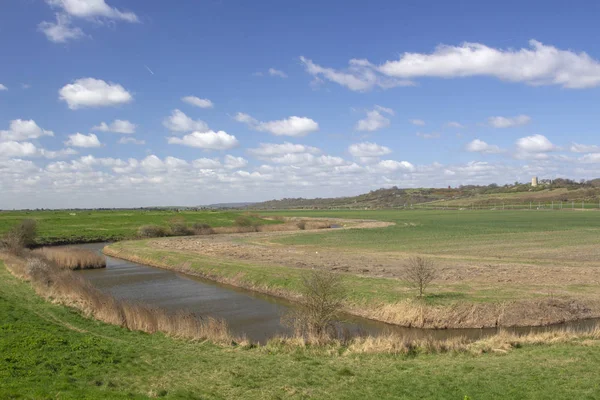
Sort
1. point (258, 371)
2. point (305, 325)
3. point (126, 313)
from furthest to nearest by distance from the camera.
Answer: point (126, 313), point (305, 325), point (258, 371)

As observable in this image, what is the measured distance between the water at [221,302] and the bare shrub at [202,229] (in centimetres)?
4207

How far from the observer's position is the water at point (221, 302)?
86.8 feet

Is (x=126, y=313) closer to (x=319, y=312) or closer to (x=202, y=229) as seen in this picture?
(x=319, y=312)

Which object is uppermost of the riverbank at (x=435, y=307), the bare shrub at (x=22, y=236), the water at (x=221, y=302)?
the bare shrub at (x=22, y=236)

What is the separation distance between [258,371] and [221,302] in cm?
2079

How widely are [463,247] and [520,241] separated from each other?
11.6 metres

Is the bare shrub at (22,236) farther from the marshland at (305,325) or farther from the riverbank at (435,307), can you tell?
the riverbank at (435,307)

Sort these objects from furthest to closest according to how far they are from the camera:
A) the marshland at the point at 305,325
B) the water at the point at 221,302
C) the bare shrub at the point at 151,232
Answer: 1. the bare shrub at the point at 151,232
2. the water at the point at 221,302
3. the marshland at the point at 305,325

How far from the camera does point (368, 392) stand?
14094 mm

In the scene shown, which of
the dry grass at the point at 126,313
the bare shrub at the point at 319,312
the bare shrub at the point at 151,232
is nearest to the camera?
the dry grass at the point at 126,313

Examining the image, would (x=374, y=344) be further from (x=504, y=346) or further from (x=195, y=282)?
(x=195, y=282)

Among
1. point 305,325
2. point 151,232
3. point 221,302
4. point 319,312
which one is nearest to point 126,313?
point 305,325

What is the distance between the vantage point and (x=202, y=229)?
104000 mm

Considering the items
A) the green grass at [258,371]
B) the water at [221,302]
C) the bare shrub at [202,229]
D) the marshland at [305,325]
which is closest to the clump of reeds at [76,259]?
the marshland at [305,325]
